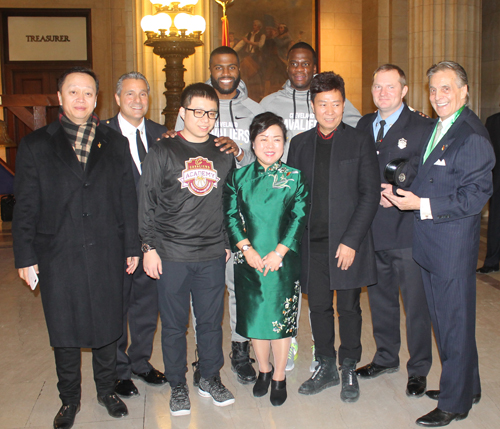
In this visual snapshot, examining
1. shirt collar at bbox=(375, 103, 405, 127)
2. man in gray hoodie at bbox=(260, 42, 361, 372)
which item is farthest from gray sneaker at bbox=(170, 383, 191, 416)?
shirt collar at bbox=(375, 103, 405, 127)

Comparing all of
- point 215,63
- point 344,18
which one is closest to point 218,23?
point 344,18

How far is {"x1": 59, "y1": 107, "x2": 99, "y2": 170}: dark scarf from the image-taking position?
2.79m

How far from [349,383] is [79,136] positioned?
2129 mm

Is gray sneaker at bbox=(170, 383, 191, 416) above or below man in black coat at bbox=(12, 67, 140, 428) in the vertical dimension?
below

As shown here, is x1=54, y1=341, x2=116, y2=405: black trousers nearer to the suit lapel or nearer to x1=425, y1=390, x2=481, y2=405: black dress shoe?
the suit lapel

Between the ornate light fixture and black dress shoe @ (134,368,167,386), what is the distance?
4659mm

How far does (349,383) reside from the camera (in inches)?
124

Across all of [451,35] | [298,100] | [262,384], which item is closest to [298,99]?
[298,100]

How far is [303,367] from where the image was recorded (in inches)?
143

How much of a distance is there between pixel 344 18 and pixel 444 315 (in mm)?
10905

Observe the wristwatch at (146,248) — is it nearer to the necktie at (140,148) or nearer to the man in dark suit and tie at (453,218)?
the necktie at (140,148)

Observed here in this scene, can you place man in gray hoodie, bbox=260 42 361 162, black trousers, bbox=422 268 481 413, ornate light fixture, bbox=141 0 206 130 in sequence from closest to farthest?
black trousers, bbox=422 268 481 413
man in gray hoodie, bbox=260 42 361 162
ornate light fixture, bbox=141 0 206 130

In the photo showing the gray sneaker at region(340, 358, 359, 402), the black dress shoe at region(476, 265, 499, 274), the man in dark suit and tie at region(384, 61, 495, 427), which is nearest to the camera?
the man in dark suit and tie at region(384, 61, 495, 427)

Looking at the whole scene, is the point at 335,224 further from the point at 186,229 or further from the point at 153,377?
the point at 153,377
